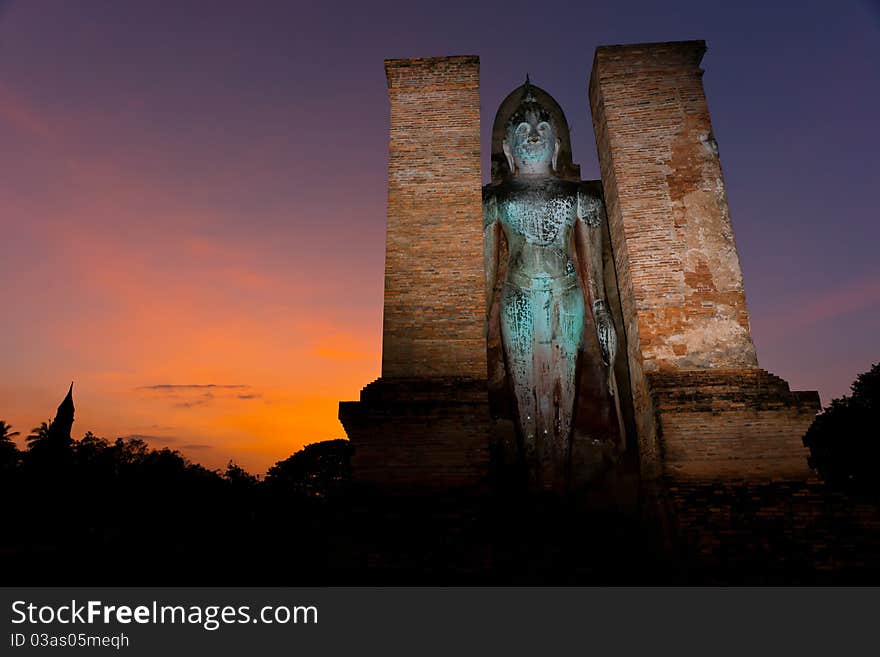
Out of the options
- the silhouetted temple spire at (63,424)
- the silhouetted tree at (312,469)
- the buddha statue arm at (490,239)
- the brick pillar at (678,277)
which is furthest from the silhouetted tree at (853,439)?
the silhouetted temple spire at (63,424)

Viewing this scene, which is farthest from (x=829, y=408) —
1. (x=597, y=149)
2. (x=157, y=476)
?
(x=157, y=476)

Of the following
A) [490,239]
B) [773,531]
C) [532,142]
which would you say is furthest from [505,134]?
[773,531]

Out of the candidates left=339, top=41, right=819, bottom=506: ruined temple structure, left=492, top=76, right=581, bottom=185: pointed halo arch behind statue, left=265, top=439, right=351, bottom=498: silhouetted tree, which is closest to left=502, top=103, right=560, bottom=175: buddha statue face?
left=492, top=76, right=581, bottom=185: pointed halo arch behind statue

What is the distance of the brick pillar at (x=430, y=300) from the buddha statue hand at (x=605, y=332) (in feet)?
4.96

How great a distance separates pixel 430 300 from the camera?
592 cm

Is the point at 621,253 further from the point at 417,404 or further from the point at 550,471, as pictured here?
the point at 417,404

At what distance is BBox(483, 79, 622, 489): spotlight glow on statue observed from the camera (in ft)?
20.6

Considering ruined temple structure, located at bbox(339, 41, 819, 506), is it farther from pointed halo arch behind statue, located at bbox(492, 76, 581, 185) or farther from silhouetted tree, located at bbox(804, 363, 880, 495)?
silhouetted tree, located at bbox(804, 363, 880, 495)

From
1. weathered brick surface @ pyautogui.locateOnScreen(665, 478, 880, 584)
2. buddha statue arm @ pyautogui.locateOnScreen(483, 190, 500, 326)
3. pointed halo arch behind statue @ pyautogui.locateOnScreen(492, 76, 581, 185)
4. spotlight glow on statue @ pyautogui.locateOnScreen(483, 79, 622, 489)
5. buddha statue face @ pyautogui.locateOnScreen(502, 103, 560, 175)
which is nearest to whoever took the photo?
weathered brick surface @ pyautogui.locateOnScreen(665, 478, 880, 584)

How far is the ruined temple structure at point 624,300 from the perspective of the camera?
5.29 metres

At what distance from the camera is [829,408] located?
969 inches

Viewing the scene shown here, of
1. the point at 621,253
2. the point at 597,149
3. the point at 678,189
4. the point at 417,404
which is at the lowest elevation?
the point at 417,404

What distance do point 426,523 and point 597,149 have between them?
5066mm

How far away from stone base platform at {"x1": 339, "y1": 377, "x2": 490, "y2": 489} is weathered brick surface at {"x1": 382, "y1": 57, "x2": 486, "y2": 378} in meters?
0.34
